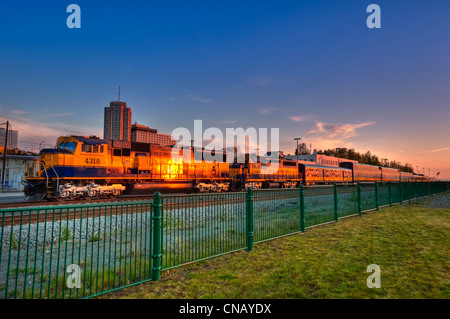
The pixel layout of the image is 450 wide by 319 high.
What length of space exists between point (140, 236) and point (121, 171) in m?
12.6

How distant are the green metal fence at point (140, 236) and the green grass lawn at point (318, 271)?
39 centimetres

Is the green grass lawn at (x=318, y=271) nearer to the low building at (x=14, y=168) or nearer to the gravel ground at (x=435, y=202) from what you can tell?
the gravel ground at (x=435, y=202)

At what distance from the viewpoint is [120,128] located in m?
134

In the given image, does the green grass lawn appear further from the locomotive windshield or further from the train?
the locomotive windshield

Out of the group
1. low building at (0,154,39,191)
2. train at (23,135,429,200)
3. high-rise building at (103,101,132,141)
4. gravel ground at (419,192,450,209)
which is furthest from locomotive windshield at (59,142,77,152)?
high-rise building at (103,101,132,141)

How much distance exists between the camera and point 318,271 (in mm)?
5336

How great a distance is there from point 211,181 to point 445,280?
718 inches

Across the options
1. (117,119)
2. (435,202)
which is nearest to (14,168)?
(435,202)

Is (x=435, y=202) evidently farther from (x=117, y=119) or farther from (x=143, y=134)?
(x=117, y=119)

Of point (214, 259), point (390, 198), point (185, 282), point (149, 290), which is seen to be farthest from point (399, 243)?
point (390, 198)

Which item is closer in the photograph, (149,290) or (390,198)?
(149,290)

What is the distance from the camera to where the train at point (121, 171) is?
570 inches

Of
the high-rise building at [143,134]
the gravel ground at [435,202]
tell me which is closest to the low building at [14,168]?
the high-rise building at [143,134]
